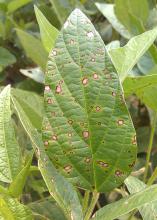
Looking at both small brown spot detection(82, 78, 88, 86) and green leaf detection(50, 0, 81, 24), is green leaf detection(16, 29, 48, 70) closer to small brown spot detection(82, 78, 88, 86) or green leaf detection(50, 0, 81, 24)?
green leaf detection(50, 0, 81, 24)

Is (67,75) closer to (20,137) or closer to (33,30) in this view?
(20,137)

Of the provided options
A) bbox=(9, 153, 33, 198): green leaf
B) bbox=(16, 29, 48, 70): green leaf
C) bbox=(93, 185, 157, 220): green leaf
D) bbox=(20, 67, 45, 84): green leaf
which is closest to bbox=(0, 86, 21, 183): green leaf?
bbox=(9, 153, 33, 198): green leaf

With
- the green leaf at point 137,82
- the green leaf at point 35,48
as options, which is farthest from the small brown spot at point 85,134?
the green leaf at point 35,48

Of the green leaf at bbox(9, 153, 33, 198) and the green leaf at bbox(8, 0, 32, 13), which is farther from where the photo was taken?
the green leaf at bbox(8, 0, 32, 13)

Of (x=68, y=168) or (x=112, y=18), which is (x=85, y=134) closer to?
(x=68, y=168)

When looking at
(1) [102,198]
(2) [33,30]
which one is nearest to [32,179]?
(1) [102,198]
